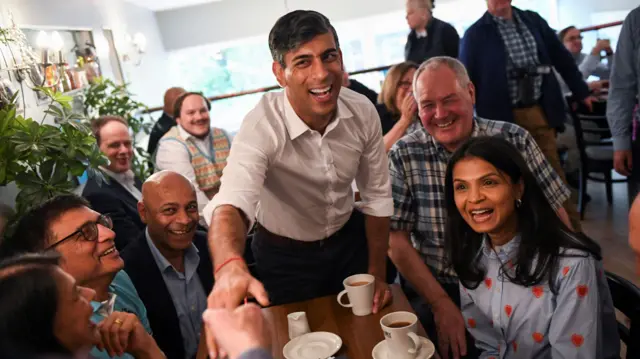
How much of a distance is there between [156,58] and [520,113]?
21.7ft

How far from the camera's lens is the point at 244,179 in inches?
56.1

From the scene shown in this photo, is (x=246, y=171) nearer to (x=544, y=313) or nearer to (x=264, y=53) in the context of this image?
(x=544, y=313)

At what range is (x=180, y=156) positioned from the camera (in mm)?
3533

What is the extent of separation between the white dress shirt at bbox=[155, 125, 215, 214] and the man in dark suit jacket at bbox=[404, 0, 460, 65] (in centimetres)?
165

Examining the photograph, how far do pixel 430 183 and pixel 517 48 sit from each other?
5.06 ft

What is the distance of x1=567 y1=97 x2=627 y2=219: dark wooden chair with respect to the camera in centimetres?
362

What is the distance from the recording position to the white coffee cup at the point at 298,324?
4.51ft

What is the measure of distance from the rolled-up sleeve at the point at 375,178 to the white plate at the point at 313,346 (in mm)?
632

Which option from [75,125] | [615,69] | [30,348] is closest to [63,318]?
[30,348]

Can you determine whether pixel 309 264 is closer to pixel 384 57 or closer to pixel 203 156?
pixel 203 156

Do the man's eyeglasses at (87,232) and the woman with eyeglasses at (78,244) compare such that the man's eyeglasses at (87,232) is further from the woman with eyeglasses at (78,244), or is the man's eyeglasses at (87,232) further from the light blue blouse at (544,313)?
the light blue blouse at (544,313)

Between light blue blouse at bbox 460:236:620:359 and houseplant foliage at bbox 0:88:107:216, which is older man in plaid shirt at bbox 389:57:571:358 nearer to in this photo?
light blue blouse at bbox 460:236:620:359

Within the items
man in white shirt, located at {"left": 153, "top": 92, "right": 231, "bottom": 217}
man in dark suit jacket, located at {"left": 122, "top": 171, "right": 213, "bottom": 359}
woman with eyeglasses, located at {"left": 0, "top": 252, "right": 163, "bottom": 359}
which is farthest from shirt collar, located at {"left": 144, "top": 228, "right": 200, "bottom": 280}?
man in white shirt, located at {"left": 153, "top": 92, "right": 231, "bottom": 217}

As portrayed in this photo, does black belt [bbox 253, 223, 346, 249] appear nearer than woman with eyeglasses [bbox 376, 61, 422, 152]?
Yes
